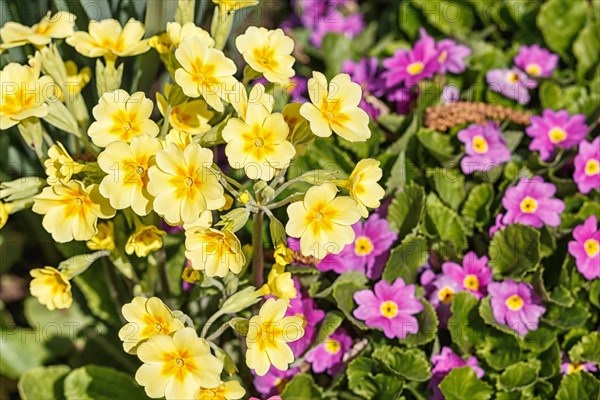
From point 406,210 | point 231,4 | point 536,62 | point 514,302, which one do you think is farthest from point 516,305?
point 231,4

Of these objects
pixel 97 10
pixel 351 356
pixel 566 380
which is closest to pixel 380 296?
pixel 351 356

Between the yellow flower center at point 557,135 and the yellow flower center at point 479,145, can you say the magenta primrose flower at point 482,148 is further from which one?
the yellow flower center at point 557,135

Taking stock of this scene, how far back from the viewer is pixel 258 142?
1541 mm

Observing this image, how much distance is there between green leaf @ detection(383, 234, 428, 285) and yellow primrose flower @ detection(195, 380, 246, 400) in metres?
0.58

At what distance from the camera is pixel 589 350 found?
2.00 m

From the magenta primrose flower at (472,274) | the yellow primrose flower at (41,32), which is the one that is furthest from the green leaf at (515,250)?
the yellow primrose flower at (41,32)

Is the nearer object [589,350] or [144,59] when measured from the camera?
[589,350]

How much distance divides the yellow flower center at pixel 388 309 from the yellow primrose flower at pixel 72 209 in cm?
69

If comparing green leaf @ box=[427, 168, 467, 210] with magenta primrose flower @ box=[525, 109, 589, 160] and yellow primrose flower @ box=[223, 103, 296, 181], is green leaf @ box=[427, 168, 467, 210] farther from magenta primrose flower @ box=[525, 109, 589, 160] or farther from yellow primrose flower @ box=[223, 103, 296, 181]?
yellow primrose flower @ box=[223, 103, 296, 181]

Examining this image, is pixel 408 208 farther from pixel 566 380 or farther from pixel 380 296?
pixel 566 380

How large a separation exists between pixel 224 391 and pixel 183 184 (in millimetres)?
408

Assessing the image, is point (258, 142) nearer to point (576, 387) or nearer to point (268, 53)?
point (268, 53)

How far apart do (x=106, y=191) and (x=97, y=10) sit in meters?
0.77

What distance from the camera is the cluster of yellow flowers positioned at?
58.1 inches
